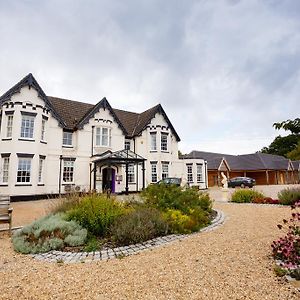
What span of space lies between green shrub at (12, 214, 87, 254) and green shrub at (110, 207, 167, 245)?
3.19 feet

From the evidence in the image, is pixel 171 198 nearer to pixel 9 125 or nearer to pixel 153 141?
pixel 9 125

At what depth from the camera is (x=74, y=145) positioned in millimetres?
22594

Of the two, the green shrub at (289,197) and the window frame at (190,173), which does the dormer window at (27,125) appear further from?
the green shrub at (289,197)

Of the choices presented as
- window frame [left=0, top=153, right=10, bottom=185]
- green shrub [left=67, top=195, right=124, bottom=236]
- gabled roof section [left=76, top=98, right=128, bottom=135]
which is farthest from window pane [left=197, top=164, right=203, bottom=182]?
green shrub [left=67, top=195, right=124, bottom=236]

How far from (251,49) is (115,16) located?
6.53 meters

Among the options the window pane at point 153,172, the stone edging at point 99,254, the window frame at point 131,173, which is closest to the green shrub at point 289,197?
the stone edging at point 99,254

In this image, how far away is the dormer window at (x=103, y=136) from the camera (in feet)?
Result: 77.3

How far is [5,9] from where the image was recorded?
8.62 m

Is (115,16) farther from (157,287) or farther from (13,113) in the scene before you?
(13,113)

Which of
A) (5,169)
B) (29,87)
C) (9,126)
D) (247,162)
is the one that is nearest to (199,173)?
(247,162)

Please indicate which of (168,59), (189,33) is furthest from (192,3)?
(168,59)

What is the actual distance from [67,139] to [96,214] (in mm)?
16643

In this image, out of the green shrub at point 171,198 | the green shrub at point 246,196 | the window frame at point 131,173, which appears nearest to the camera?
the green shrub at point 171,198

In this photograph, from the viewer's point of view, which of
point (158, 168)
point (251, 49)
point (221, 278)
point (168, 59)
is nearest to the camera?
point (221, 278)
